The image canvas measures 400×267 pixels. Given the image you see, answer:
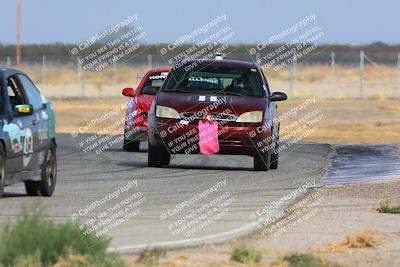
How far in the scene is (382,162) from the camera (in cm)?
2575

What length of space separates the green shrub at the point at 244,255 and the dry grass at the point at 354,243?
1.14 meters

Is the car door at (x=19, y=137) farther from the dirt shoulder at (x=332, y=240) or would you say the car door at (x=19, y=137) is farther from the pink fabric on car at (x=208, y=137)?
the pink fabric on car at (x=208, y=137)

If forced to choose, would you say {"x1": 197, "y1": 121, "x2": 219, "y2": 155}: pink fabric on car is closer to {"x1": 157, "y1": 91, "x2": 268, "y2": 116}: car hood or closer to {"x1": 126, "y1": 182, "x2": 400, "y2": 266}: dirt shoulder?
{"x1": 157, "y1": 91, "x2": 268, "y2": 116}: car hood

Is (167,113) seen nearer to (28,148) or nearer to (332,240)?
(28,148)

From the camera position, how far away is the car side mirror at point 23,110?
16.3 meters

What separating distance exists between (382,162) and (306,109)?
91.7 ft

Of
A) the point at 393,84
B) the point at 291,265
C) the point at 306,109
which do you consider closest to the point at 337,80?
the point at 393,84

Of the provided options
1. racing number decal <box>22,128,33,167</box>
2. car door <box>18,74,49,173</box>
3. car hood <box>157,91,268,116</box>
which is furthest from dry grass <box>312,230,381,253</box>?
car hood <box>157,91,268,116</box>

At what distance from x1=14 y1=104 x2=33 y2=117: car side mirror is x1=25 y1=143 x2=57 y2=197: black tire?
1063 millimetres

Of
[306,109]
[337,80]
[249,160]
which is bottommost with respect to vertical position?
[337,80]

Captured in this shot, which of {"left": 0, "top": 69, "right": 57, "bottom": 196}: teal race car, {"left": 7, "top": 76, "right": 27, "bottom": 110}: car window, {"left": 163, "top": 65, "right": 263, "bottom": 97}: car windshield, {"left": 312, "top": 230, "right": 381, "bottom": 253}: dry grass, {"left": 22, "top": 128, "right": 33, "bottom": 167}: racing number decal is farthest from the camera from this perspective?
{"left": 163, "top": 65, "right": 263, "bottom": 97}: car windshield

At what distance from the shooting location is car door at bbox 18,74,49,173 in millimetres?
17047

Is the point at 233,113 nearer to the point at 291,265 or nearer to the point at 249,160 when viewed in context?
the point at 249,160

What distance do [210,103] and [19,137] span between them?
22.7ft
